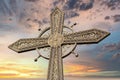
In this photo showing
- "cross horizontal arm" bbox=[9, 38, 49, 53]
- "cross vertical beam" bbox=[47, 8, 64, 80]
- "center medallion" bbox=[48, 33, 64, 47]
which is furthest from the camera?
"cross horizontal arm" bbox=[9, 38, 49, 53]

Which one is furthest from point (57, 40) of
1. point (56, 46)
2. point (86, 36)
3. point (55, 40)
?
point (86, 36)

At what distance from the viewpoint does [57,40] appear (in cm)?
2809

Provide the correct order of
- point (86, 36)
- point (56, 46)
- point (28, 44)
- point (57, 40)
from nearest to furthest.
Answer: point (86, 36) → point (56, 46) → point (57, 40) → point (28, 44)

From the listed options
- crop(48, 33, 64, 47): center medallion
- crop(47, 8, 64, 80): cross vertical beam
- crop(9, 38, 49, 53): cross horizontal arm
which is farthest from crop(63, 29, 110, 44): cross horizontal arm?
crop(9, 38, 49, 53): cross horizontal arm

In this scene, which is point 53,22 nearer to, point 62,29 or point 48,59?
point 62,29

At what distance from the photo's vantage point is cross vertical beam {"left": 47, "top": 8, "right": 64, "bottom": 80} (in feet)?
88.9

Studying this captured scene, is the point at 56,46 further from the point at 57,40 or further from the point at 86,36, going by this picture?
the point at 86,36

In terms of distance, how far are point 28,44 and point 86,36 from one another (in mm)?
4755

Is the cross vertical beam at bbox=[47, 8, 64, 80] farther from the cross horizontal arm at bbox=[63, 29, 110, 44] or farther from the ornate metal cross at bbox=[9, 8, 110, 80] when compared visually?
the cross horizontal arm at bbox=[63, 29, 110, 44]

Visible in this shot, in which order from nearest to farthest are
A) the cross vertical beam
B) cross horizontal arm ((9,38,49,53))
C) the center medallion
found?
the cross vertical beam → the center medallion → cross horizontal arm ((9,38,49,53))

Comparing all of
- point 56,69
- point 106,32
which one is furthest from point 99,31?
point 56,69

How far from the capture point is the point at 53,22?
29.4 metres

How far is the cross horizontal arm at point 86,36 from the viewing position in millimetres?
27203

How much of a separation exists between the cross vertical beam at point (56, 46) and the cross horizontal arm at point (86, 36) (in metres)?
0.65
